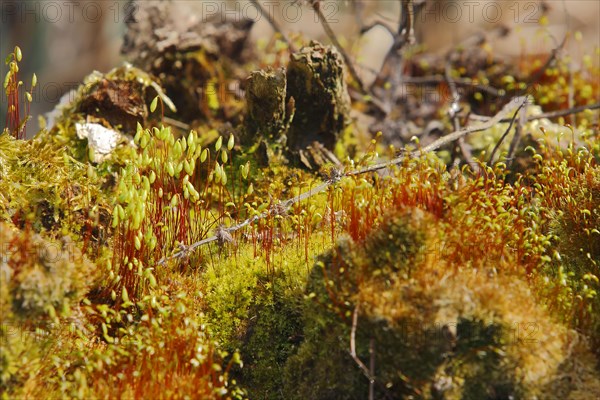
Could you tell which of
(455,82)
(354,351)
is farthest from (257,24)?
(354,351)

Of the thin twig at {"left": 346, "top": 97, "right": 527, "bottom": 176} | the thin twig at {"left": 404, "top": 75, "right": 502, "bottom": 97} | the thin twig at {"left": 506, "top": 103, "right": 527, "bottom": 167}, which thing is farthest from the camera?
the thin twig at {"left": 404, "top": 75, "right": 502, "bottom": 97}

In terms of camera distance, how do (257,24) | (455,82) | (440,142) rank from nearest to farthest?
(440,142), (455,82), (257,24)

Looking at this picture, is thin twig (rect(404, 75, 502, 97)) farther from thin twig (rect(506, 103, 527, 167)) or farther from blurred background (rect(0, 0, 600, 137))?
blurred background (rect(0, 0, 600, 137))

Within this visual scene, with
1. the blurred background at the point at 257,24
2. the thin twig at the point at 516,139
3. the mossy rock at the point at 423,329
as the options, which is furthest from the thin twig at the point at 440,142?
the blurred background at the point at 257,24

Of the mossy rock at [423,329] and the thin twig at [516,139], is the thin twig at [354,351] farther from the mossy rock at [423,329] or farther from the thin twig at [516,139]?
the thin twig at [516,139]

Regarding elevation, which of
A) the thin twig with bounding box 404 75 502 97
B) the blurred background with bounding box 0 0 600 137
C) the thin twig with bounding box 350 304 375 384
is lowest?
the thin twig with bounding box 350 304 375 384

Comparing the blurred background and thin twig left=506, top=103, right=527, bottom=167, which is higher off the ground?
the blurred background

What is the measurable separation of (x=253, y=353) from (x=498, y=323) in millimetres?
1161

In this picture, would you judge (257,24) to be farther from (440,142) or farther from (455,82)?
(440,142)

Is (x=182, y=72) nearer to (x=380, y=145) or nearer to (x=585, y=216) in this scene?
(x=380, y=145)

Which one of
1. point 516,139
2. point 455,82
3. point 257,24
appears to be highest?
point 257,24

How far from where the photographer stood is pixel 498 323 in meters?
2.35

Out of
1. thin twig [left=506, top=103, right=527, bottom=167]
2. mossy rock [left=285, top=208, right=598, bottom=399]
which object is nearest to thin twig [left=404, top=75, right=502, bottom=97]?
thin twig [left=506, top=103, right=527, bottom=167]

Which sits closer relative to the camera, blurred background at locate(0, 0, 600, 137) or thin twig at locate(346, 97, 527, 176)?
Result: thin twig at locate(346, 97, 527, 176)
